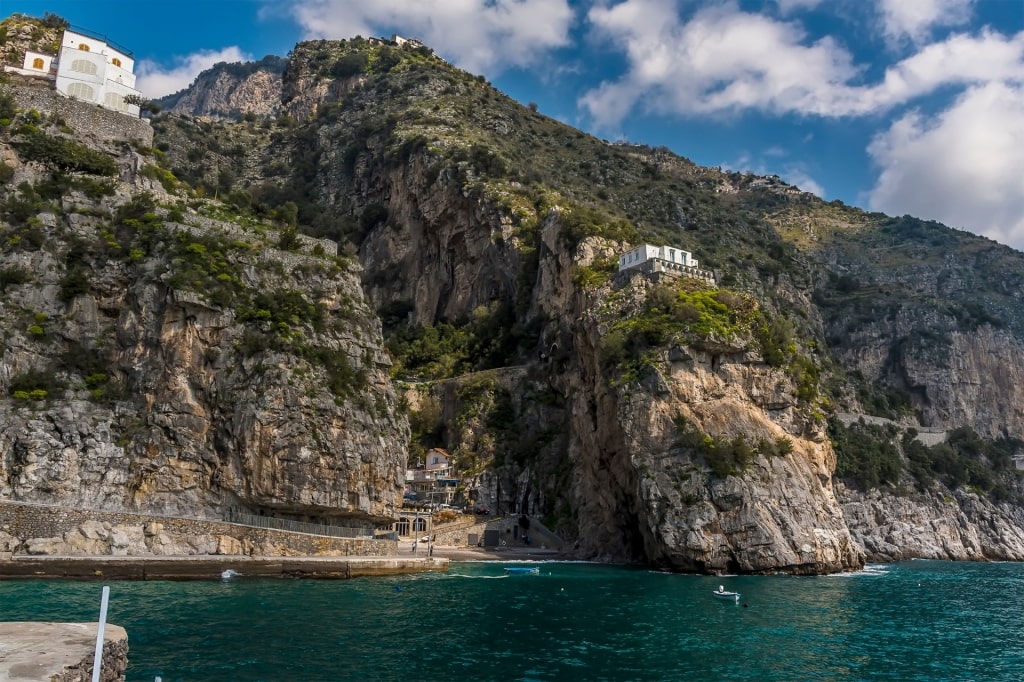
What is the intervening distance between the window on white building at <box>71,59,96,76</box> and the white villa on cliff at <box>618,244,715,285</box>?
45832 millimetres

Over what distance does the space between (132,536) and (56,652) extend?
90.7 feet

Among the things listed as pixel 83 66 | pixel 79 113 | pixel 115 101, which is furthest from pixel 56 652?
pixel 83 66

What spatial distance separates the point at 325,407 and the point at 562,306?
3519 centimetres

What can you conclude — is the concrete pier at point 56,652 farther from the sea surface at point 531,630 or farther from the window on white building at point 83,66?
the window on white building at point 83,66

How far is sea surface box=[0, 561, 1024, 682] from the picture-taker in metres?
19.5

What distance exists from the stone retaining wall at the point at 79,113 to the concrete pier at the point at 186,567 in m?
33.5

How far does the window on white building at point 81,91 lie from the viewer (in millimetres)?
56812

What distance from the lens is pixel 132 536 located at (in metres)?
34.8

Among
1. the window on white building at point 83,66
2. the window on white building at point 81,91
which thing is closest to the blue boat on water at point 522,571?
the window on white building at point 81,91

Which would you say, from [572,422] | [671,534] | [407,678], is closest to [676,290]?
[572,422]

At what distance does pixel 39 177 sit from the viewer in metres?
45.7

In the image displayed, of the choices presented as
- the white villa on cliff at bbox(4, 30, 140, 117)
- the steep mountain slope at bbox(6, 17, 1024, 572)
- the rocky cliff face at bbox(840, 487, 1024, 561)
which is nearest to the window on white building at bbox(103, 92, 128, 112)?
the white villa on cliff at bbox(4, 30, 140, 117)

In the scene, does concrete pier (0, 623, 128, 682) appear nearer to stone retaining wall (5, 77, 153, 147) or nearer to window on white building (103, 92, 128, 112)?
stone retaining wall (5, 77, 153, 147)

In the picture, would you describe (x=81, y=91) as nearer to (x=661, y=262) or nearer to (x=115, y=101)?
(x=115, y=101)
